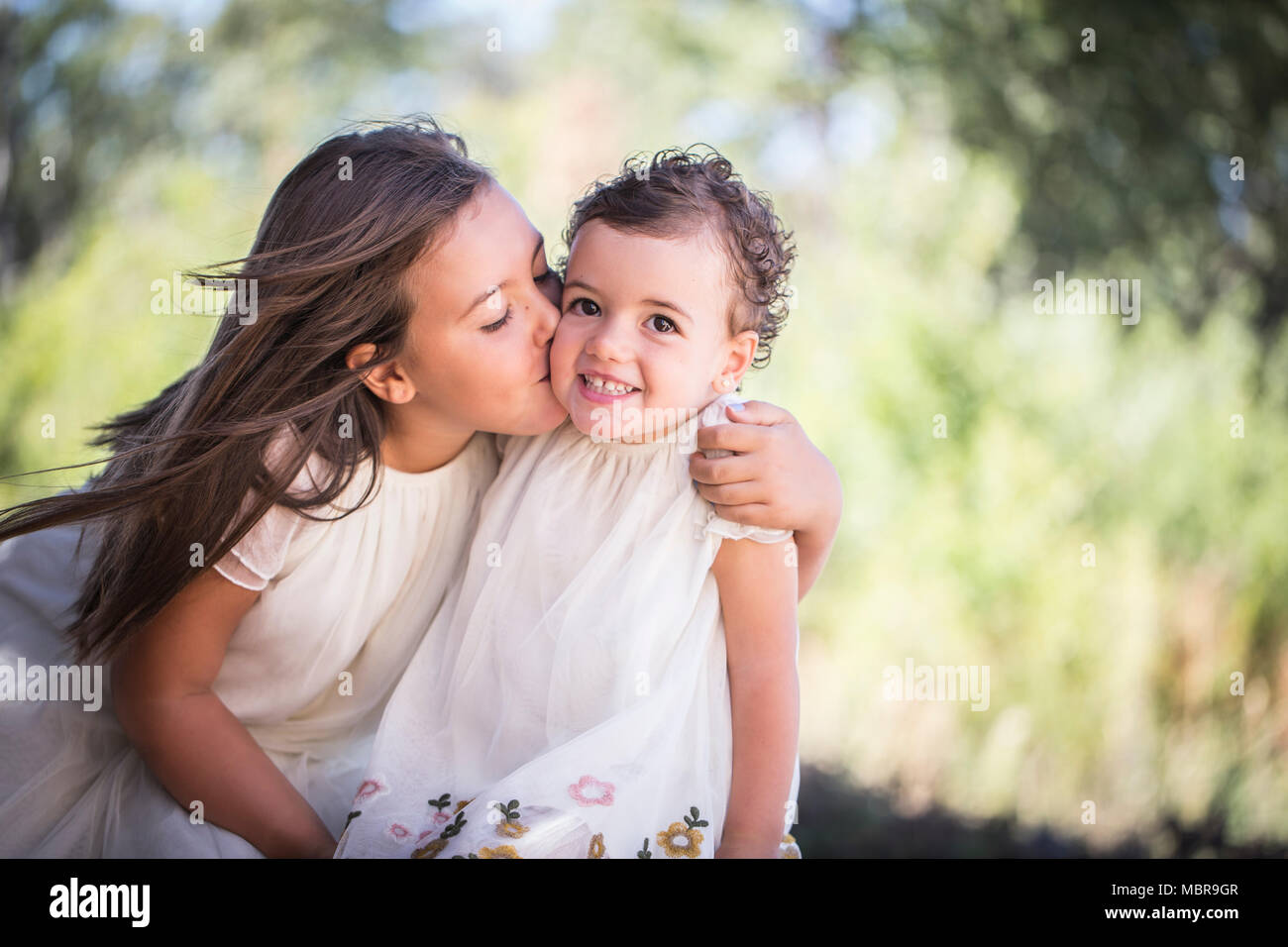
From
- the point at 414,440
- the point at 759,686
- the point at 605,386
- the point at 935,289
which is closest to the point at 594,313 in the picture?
the point at 605,386

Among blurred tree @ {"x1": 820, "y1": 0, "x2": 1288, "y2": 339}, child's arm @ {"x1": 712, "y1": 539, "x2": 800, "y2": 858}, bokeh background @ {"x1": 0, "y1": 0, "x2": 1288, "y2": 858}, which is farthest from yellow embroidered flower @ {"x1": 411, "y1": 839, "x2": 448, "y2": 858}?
blurred tree @ {"x1": 820, "y1": 0, "x2": 1288, "y2": 339}

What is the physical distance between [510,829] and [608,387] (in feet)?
2.36

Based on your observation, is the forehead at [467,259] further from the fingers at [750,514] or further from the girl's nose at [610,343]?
the fingers at [750,514]

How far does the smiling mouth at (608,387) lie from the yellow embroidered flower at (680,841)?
715mm

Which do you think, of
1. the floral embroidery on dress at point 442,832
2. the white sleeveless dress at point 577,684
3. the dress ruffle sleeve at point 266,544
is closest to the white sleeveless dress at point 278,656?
the dress ruffle sleeve at point 266,544

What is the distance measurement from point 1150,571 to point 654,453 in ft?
10.9

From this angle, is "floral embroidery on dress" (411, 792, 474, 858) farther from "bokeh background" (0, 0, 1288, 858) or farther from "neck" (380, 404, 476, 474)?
"bokeh background" (0, 0, 1288, 858)

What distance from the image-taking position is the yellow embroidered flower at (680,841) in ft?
5.57

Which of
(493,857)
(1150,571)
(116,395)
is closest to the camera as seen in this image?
(493,857)

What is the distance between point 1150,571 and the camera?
4441 millimetres

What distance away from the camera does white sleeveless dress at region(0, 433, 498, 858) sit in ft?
6.09

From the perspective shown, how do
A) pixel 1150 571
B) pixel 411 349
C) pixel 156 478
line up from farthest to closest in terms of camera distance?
pixel 1150 571 → pixel 411 349 → pixel 156 478
